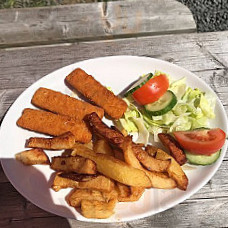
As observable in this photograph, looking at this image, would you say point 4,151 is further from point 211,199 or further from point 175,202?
point 211,199

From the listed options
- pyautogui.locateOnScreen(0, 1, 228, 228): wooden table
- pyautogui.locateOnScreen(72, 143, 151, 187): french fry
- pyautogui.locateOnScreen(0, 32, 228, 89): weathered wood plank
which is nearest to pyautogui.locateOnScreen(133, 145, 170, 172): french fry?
pyautogui.locateOnScreen(72, 143, 151, 187): french fry

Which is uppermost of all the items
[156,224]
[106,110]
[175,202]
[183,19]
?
[183,19]

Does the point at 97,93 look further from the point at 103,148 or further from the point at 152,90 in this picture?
the point at 103,148

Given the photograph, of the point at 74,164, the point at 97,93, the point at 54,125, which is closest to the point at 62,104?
the point at 54,125

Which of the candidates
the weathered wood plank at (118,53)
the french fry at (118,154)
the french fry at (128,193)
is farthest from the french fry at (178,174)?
the weathered wood plank at (118,53)

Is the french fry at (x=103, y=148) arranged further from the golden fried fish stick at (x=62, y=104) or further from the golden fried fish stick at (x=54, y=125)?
the golden fried fish stick at (x=62, y=104)

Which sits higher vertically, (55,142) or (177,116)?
(55,142)

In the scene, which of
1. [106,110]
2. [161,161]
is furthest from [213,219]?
[106,110]
